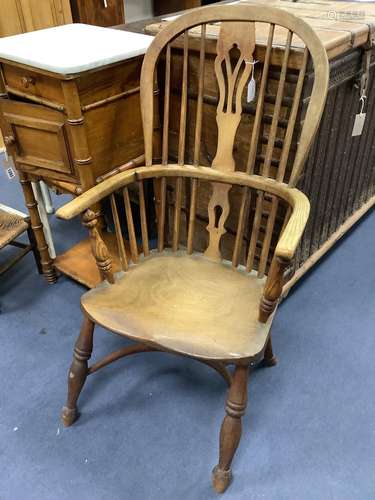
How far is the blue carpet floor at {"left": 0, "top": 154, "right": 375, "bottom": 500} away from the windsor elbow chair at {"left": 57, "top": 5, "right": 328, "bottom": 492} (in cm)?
11

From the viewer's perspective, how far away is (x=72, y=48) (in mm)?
1310

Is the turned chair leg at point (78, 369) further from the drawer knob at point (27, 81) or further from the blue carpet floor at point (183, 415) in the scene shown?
the drawer knob at point (27, 81)

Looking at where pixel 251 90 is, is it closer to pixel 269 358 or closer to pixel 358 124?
pixel 358 124

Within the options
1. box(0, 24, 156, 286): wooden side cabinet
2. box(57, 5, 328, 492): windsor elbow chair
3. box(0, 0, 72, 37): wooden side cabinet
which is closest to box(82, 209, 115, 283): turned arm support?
box(57, 5, 328, 492): windsor elbow chair

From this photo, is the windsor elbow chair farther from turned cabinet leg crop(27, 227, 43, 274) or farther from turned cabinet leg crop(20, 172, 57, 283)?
turned cabinet leg crop(27, 227, 43, 274)

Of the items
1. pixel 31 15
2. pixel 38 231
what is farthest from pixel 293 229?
pixel 31 15

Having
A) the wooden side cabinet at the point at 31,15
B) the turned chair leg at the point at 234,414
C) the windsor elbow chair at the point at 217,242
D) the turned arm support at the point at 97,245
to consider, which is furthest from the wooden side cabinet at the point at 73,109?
the wooden side cabinet at the point at 31,15

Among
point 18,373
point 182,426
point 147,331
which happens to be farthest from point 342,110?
point 18,373

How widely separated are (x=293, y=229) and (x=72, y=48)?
2.91 ft

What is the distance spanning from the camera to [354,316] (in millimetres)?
1686

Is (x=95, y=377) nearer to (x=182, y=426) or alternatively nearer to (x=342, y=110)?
(x=182, y=426)

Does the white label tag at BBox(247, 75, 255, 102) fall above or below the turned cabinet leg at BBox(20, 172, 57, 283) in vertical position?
above

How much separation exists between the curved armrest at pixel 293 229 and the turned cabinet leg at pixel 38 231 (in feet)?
3.28

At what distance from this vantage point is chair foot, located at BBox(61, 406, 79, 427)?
1.30 meters
